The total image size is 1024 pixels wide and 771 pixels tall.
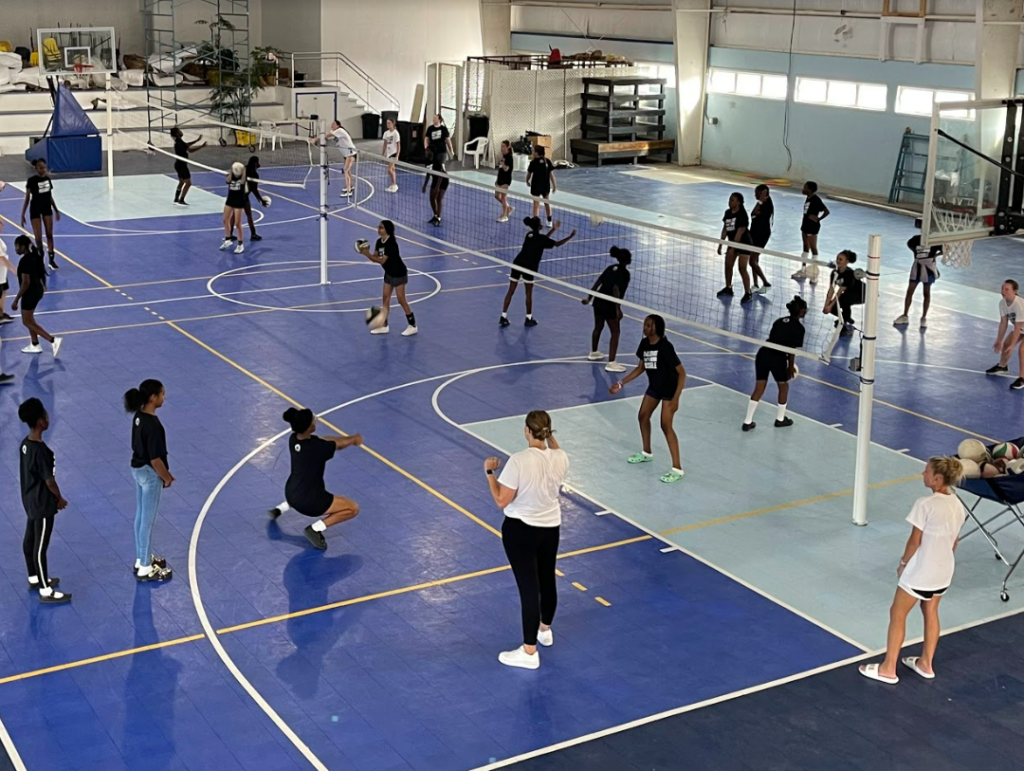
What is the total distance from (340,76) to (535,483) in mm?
35921

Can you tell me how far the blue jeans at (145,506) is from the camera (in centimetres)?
1066

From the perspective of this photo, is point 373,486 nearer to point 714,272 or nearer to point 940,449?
point 940,449

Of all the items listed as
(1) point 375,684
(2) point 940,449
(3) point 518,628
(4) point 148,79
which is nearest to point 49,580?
(1) point 375,684

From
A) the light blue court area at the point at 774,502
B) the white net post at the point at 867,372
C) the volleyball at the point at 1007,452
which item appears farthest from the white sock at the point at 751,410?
the volleyball at the point at 1007,452

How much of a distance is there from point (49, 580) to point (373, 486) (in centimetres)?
356

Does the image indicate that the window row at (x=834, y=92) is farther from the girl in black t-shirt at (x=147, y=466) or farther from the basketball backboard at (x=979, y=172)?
the girl in black t-shirt at (x=147, y=466)

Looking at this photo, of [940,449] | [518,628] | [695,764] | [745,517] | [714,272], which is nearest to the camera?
[695,764]

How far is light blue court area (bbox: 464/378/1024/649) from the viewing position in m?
11.1

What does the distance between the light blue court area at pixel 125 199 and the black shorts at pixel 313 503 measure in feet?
53.0

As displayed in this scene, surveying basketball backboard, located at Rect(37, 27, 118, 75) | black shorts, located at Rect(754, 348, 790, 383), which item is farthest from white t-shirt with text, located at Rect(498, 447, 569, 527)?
basketball backboard, located at Rect(37, 27, 118, 75)

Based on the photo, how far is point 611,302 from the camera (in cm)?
1684

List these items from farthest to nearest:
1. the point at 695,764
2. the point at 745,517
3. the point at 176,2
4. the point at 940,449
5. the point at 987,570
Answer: the point at 176,2
the point at 940,449
the point at 745,517
the point at 987,570
the point at 695,764

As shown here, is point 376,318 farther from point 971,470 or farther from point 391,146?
point 391,146

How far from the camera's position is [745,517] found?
1262cm
